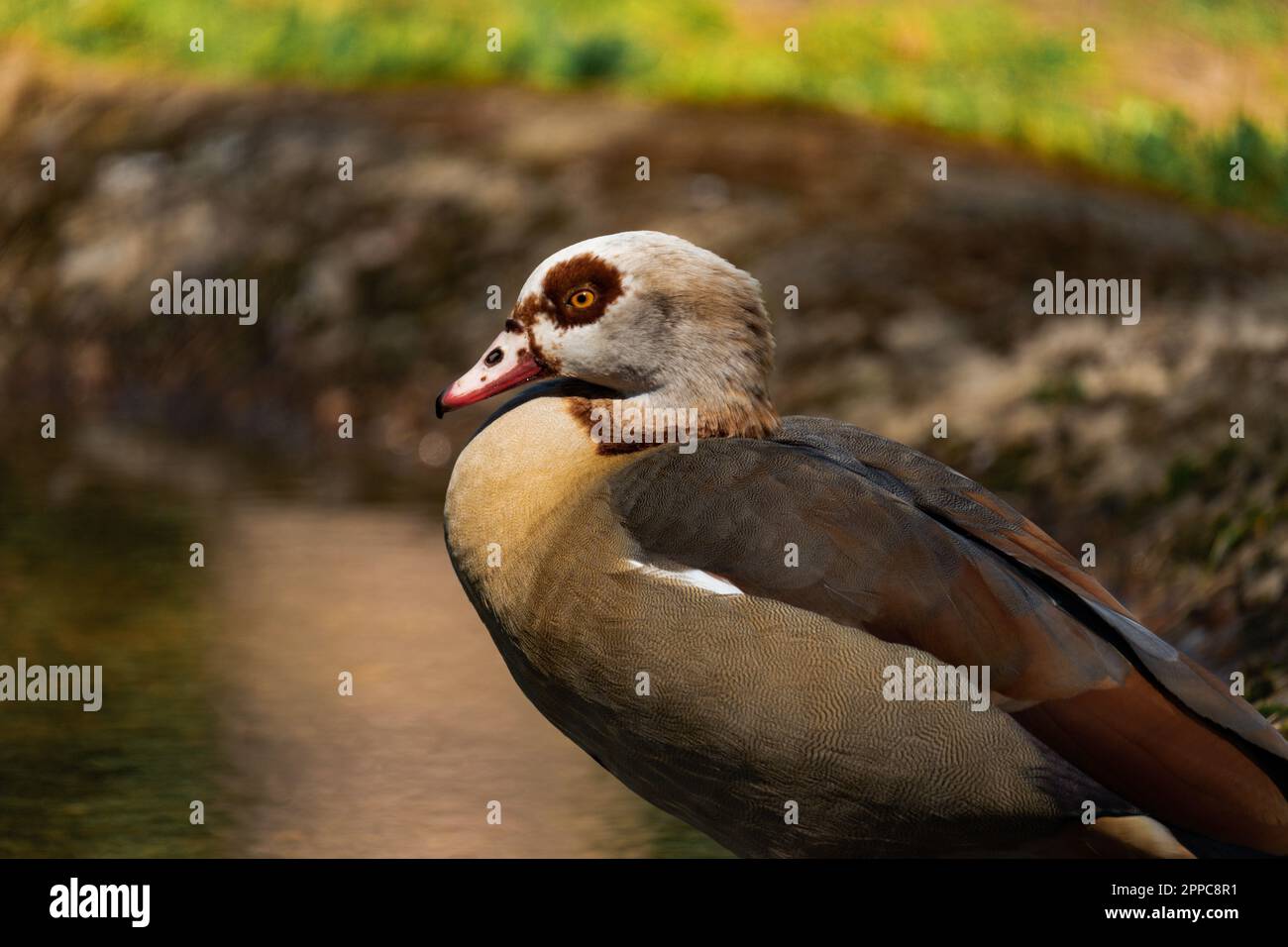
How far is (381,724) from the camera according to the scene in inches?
254

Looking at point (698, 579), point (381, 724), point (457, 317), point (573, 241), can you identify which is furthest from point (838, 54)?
point (698, 579)

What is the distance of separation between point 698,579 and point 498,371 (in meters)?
0.83

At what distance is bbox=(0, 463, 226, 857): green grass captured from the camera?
5.55 meters

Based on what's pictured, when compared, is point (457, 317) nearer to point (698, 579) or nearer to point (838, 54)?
point (838, 54)

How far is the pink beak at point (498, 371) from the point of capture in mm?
4812

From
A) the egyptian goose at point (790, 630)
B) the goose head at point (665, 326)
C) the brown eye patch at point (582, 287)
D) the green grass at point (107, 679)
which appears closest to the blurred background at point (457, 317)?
the green grass at point (107, 679)

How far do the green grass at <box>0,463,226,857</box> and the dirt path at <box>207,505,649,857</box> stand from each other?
0.50 ft

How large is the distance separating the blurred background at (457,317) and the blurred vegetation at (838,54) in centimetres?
4

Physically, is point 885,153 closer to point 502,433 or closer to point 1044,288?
point 1044,288

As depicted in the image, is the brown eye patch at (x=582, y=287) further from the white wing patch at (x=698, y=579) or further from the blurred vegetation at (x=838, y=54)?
the blurred vegetation at (x=838, y=54)

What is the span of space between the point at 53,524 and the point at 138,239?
3.05 m

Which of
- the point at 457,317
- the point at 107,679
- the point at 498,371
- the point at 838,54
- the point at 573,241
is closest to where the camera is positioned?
the point at 498,371

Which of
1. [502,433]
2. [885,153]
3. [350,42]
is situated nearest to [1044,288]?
[885,153]

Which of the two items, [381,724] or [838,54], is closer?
[381,724]
